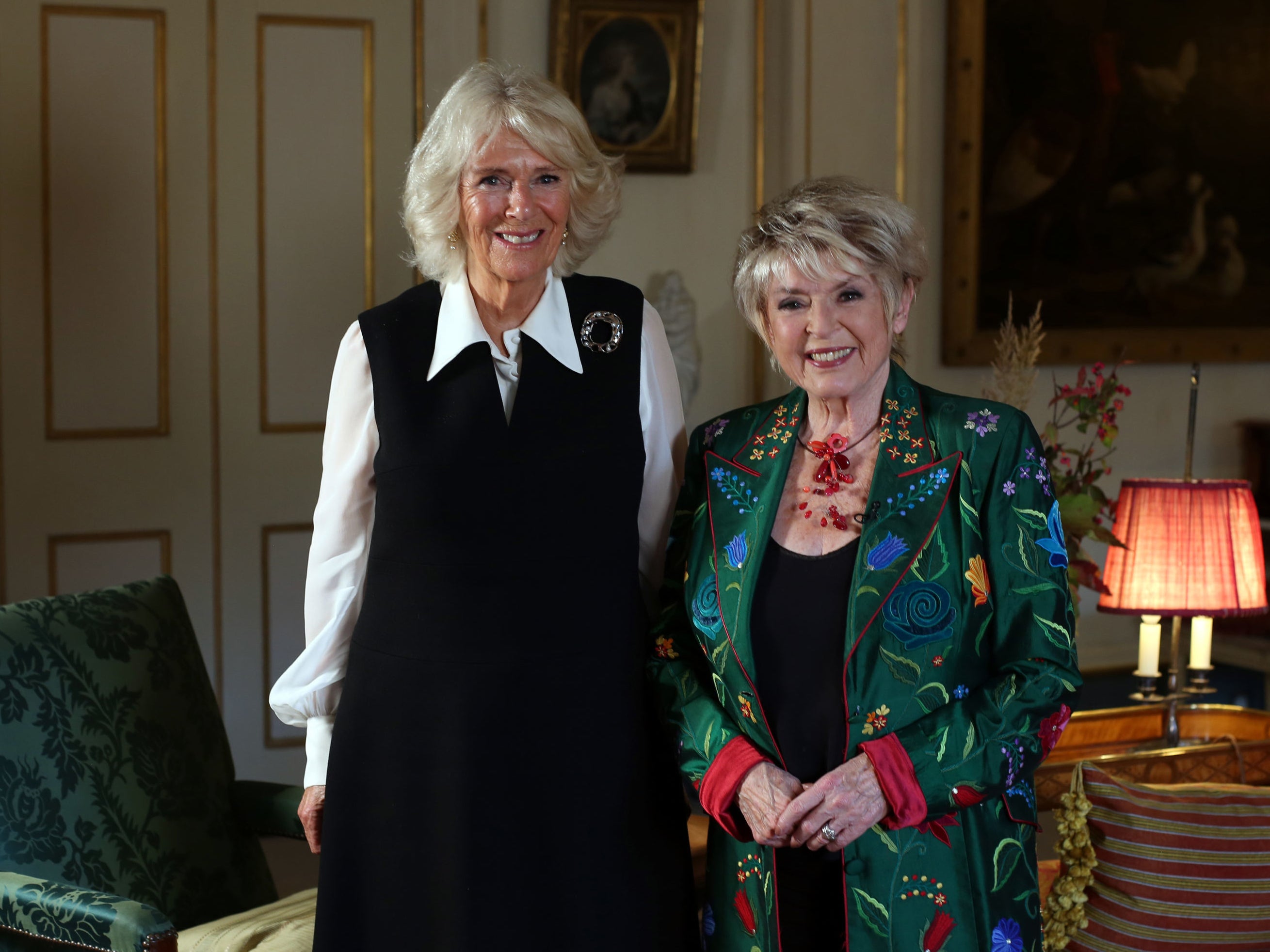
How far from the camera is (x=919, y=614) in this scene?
1470 mm

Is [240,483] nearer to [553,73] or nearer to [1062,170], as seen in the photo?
[553,73]

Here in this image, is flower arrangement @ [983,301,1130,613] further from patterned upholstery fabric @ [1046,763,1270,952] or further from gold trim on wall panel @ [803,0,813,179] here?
gold trim on wall panel @ [803,0,813,179]

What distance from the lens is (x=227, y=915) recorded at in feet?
7.22

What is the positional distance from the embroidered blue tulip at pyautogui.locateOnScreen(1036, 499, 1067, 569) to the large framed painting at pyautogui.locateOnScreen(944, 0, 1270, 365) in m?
3.52

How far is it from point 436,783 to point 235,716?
2.77m

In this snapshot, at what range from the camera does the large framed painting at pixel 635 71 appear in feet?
14.0

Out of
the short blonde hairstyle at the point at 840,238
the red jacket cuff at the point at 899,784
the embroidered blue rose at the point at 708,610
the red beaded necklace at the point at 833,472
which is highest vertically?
the short blonde hairstyle at the point at 840,238

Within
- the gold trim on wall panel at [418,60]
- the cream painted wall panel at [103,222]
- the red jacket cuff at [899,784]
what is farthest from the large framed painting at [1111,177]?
the red jacket cuff at [899,784]

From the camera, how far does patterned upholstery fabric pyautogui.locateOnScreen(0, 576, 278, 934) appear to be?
6.66ft

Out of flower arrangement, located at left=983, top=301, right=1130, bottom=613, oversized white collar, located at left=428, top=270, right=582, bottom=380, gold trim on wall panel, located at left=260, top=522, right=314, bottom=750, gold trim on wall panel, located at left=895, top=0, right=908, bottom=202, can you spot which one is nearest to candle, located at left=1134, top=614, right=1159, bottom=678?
flower arrangement, located at left=983, top=301, right=1130, bottom=613

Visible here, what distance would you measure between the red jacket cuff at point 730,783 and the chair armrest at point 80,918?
0.78 meters

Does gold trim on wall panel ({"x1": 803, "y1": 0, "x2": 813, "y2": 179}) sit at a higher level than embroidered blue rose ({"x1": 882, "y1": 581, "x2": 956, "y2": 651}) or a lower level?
higher

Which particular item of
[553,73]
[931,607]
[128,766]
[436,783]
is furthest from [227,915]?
[553,73]

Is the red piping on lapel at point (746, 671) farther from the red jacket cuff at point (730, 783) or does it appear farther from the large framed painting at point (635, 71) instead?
the large framed painting at point (635, 71)
